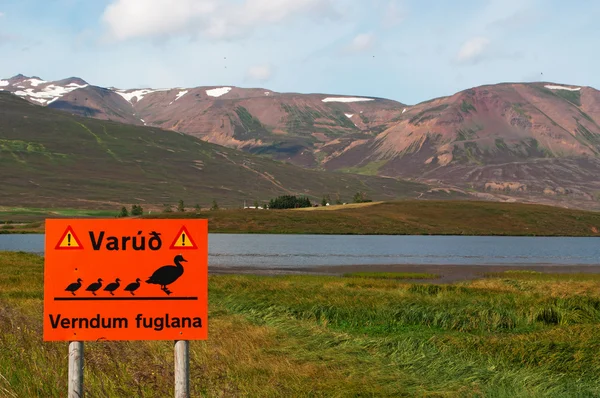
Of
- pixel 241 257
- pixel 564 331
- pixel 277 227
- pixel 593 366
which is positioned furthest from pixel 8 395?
pixel 277 227

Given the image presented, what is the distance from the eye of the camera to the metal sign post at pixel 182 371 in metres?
10.7

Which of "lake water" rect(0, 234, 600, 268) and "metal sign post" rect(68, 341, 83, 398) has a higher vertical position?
"metal sign post" rect(68, 341, 83, 398)

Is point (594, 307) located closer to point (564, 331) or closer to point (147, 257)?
point (564, 331)

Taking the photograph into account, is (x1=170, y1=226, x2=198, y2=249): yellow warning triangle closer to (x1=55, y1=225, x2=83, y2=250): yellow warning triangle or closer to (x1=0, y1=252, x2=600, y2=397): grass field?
(x1=55, y1=225, x2=83, y2=250): yellow warning triangle

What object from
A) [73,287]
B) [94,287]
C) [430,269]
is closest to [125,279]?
[94,287]

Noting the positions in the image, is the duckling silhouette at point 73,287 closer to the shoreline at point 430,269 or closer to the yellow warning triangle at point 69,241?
the yellow warning triangle at point 69,241

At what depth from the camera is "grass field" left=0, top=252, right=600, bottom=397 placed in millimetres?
14398

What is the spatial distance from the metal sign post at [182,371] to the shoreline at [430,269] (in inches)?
2166

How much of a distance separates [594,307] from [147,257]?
27091 millimetres

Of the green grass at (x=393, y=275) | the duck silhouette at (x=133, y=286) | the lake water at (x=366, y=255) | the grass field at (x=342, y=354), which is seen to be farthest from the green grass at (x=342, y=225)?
the duck silhouette at (x=133, y=286)

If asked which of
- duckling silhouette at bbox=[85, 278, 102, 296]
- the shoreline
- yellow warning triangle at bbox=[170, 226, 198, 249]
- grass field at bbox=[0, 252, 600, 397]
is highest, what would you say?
yellow warning triangle at bbox=[170, 226, 198, 249]

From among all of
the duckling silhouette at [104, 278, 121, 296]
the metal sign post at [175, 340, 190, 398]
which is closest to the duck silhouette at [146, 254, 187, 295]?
the duckling silhouette at [104, 278, 121, 296]

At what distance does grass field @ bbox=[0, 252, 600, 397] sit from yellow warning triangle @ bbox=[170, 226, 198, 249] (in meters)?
3.38

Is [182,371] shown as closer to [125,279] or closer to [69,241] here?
[125,279]
